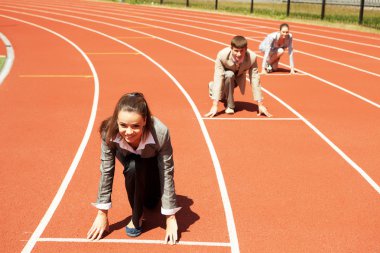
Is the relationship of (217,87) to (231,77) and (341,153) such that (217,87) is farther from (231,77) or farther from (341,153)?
(341,153)

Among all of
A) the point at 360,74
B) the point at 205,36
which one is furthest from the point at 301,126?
the point at 205,36

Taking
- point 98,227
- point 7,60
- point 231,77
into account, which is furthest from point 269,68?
point 98,227

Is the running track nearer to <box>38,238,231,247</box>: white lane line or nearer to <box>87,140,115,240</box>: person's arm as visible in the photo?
<box>38,238,231,247</box>: white lane line

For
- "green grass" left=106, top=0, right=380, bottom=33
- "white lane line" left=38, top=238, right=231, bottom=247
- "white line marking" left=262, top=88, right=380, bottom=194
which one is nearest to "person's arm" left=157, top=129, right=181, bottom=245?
"white lane line" left=38, top=238, right=231, bottom=247

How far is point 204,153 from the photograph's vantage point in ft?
20.8

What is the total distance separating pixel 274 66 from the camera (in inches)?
468

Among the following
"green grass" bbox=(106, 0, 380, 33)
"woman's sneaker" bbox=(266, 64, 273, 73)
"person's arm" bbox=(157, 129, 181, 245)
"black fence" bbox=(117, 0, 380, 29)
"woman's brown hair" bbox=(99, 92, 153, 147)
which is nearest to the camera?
"woman's brown hair" bbox=(99, 92, 153, 147)

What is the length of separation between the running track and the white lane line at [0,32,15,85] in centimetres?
14

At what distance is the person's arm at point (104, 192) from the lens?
4.09 meters

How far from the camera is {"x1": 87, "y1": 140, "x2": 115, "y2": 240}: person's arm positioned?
4.09m

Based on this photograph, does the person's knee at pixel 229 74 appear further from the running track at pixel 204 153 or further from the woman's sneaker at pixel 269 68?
the woman's sneaker at pixel 269 68

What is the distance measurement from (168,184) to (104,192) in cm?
48

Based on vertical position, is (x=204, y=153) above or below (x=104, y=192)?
below

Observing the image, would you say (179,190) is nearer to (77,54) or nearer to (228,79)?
(228,79)
